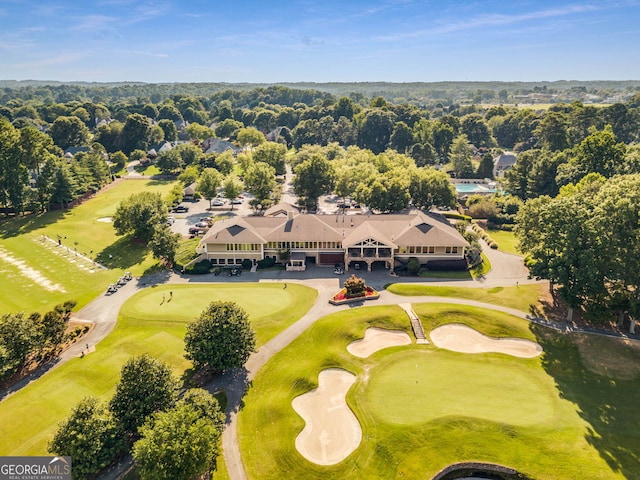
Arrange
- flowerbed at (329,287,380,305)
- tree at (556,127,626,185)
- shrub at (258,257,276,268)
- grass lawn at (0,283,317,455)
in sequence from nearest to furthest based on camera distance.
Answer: grass lawn at (0,283,317,455), flowerbed at (329,287,380,305), shrub at (258,257,276,268), tree at (556,127,626,185)

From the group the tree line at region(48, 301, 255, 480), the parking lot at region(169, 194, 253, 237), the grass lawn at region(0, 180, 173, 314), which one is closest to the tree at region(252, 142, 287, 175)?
the parking lot at region(169, 194, 253, 237)

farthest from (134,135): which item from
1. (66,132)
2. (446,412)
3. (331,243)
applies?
(446,412)

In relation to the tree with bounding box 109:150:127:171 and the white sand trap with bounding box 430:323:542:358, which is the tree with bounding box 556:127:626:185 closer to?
the white sand trap with bounding box 430:323:542:358

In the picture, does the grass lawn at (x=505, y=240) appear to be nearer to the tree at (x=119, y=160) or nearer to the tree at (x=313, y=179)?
the tree at (x=313, y=179)

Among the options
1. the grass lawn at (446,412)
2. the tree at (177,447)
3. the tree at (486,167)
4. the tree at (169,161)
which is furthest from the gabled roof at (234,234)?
the tree at (486,167)

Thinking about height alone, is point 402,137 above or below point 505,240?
above

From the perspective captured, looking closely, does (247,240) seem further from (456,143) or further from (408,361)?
(456,143)

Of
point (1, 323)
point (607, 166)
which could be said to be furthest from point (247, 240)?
point (607, 166)

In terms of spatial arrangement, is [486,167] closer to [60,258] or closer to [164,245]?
[164,245]
